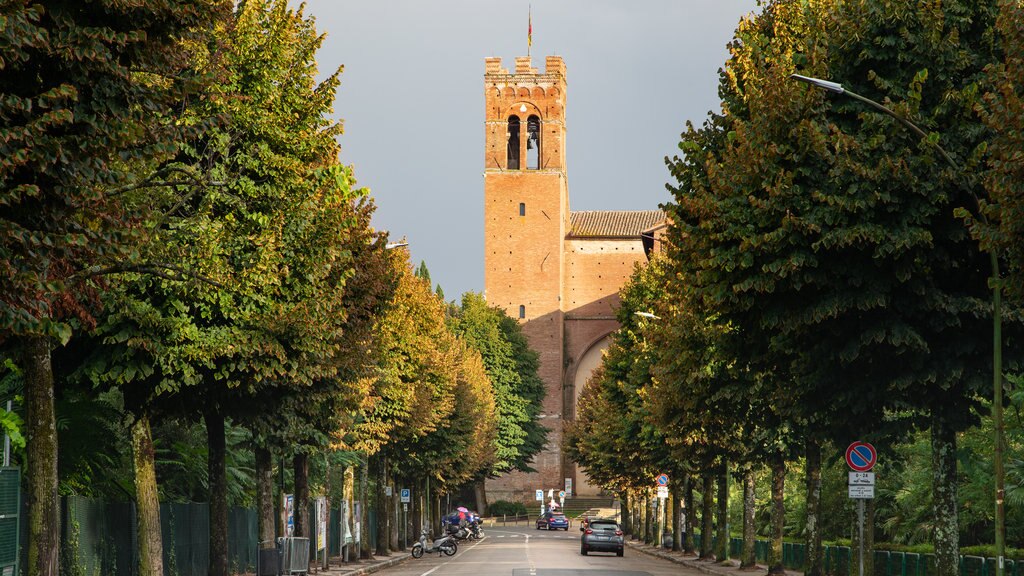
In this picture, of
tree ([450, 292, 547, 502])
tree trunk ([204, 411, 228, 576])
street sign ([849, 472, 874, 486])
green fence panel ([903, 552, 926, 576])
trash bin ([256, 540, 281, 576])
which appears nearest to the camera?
street sign ([849, 472, 874, 486])

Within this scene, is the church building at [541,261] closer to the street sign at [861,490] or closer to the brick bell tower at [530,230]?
the brick bell tower at [530,230]

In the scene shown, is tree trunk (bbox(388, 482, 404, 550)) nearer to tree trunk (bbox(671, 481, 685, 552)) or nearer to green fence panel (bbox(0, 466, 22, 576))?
tree trunk (bbox(671, 481, 685, 552))

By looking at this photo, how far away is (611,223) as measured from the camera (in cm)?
13762

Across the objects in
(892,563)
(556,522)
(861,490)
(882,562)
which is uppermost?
(861,490)

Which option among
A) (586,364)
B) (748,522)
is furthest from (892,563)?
(586,364)

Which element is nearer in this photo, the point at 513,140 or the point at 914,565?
the point at 914,565

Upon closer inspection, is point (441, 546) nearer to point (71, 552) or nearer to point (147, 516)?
point (71, 552)

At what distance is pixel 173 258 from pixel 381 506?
107 feet

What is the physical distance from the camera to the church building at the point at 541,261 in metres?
126

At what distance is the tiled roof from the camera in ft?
440

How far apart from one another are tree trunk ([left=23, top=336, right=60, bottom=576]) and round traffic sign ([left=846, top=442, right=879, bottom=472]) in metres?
13.7

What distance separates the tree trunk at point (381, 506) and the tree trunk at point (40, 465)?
1382 inches

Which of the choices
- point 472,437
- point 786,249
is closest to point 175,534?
point 786,249

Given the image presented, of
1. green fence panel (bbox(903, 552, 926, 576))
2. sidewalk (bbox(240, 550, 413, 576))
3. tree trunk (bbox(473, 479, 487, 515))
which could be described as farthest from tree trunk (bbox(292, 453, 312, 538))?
tree trunk (bbox(473, 479, 487, 515))
